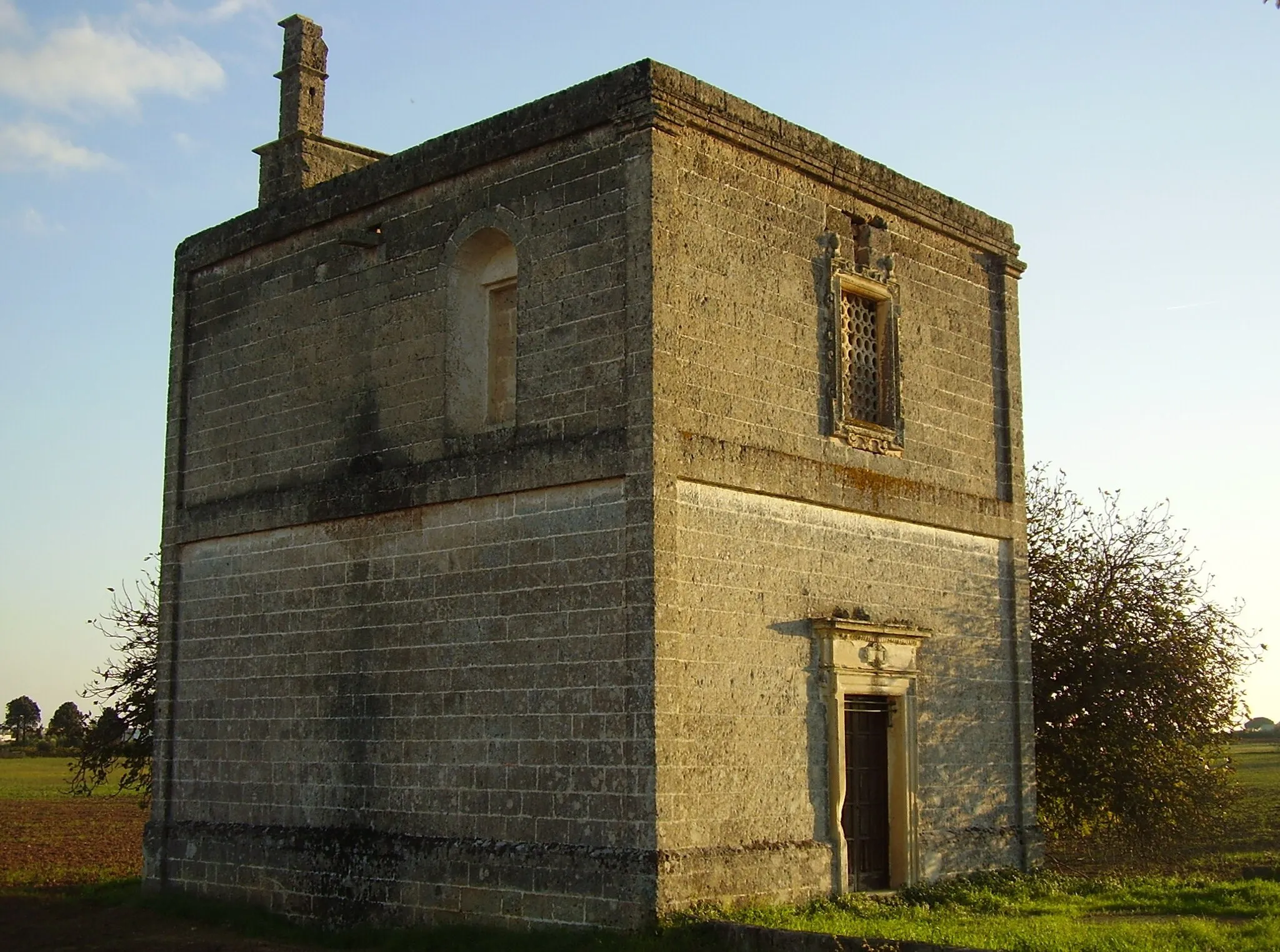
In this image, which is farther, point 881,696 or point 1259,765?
point 1259,765

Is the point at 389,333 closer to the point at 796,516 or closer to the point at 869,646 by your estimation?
the point at 796,516

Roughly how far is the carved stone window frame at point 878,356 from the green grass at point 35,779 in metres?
22.8

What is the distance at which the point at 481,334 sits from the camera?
13031 millimetres

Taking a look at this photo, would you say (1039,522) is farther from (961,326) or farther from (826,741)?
(826,741)

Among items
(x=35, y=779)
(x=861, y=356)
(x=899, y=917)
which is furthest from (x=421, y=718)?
(x=35, y=779)

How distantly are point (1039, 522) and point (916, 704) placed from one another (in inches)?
280

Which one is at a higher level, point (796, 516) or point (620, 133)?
point (620, 133)

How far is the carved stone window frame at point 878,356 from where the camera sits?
42.9 ft

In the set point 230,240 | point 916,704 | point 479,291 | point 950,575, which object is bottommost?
point 916,704

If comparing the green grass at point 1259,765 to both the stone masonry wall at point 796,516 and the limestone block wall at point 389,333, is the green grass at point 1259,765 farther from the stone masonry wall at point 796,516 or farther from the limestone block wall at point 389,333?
the limestone block wall at point 389,333

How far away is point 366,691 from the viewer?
43.1 ft

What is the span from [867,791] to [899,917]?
166 cm

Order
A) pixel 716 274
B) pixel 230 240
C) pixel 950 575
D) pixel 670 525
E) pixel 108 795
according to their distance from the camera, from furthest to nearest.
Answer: pixel 108 795, pixel 230 240, pixel 950 575, pixel 716 274, pixel 670 525

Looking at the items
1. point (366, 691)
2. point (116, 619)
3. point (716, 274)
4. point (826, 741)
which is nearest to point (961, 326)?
point (716, 274)
